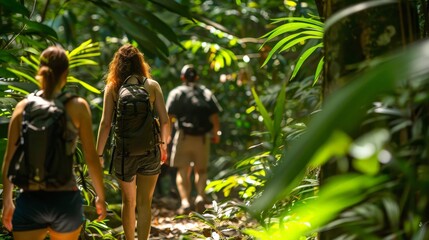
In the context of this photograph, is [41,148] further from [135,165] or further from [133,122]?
[135,165]

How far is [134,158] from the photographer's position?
195 inches

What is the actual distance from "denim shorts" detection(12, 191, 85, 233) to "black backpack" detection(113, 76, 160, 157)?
1.59 m

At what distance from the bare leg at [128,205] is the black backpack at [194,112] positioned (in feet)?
13.4

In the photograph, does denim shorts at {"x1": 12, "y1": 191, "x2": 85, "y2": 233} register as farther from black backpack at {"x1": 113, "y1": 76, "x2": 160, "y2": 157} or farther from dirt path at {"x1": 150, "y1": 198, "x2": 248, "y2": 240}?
black backpack at {"x1": 113, "y1": 76, "x2": 160, "y2": 157}

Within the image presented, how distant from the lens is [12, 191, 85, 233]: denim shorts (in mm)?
3227

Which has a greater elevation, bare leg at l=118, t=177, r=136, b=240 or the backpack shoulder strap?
the backpack shoulder strap

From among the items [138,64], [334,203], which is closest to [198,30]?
[138,64]

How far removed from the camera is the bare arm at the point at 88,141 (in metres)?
3.30

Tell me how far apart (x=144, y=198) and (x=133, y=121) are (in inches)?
23.3

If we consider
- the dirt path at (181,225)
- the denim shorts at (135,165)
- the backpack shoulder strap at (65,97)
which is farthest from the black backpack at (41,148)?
the denim shorts at (135,165)

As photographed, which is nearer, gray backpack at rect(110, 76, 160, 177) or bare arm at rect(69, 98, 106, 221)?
bare arm at rect(69, 98, 106, 221)

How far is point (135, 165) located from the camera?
16.3ft

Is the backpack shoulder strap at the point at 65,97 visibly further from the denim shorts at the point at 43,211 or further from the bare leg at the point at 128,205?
the bare leg at the point at 128,205

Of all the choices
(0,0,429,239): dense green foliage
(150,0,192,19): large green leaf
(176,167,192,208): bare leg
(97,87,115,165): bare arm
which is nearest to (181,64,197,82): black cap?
(0,0,429,239): dense green foliage
